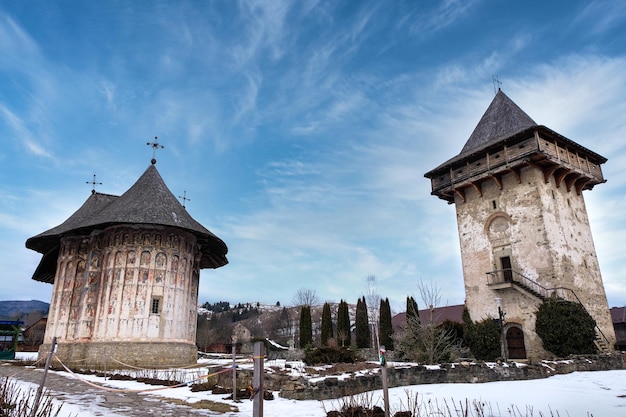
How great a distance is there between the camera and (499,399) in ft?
31.4

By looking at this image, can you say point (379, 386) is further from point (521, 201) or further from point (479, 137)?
point (479, 137)

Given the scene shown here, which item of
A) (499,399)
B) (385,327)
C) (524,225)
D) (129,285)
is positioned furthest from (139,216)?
(385,327)

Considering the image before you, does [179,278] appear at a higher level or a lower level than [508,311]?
higher

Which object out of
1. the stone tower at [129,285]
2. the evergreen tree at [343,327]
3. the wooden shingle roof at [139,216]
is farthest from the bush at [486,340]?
the evergreen tree at [343,327]

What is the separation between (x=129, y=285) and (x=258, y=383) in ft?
66.4

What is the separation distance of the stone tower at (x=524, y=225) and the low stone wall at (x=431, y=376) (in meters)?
5.36

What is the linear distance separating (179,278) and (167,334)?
3.22 metres

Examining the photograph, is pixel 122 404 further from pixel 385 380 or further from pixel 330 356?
pixel 330 356

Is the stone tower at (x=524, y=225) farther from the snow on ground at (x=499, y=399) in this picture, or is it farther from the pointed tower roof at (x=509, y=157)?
the snow on ground at (x=499, y=399)

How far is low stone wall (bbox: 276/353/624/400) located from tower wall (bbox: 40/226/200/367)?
43.4ft

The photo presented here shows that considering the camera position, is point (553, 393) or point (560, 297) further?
point (560, 297)

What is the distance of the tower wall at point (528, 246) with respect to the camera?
22875 mm

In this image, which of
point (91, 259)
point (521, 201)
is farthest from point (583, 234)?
point (91, 259)

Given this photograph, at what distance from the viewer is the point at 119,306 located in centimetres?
2277
